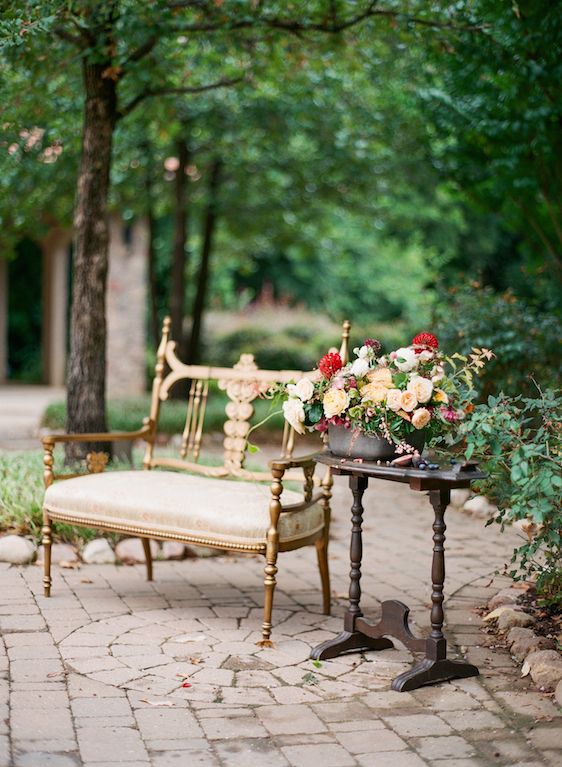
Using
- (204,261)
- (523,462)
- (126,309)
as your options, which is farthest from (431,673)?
(126,309)

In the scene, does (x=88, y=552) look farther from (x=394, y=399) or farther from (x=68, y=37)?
(x=68, y=37)

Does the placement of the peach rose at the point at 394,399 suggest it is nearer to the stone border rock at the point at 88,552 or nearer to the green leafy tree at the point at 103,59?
the stone border rock at the point at 88,552

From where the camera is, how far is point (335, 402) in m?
4.23

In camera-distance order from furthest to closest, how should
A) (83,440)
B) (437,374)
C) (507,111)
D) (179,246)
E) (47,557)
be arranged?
(179,246) < (507,111) < (83,440) < (47,557) < (437,374)

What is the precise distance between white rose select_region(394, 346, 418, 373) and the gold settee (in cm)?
78

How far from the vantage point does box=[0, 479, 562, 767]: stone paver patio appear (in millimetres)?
3434

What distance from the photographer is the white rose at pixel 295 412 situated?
14.5 ft

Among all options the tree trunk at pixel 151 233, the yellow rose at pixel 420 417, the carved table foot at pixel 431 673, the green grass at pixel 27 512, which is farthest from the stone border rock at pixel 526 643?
the tree trunk at pixel 151 233

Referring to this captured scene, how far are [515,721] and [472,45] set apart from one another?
16.9 ft

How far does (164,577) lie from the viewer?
585 centimetres

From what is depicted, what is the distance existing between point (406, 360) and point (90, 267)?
357cm

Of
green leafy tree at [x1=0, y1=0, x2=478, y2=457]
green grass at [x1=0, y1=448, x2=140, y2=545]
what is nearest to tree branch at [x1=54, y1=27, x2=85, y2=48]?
green leafy tree at [x1=0, y1=0, x2=478, y2=457]

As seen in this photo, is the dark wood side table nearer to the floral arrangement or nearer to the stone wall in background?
the floral arrangement

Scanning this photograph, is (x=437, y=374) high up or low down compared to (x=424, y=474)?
up
